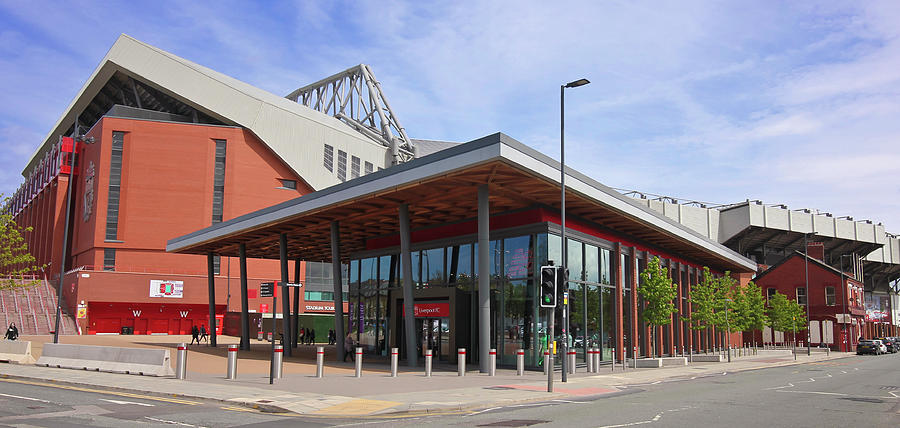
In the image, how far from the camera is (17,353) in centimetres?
2842

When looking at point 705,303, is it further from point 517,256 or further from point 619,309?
point 517,256

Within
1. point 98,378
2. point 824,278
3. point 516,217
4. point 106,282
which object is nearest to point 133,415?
point 98,378

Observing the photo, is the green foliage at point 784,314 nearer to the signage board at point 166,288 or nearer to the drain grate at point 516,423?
the drain grate at point 516,423

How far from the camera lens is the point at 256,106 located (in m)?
78.5

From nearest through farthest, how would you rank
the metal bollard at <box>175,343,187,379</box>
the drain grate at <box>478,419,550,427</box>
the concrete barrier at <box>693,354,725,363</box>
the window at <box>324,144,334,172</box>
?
the drain grate at <box>478,419,550,427</box>, the metal bollard at <box>175,343,187,379</box>, the concrete barrier at <box>693,354,725,363</box>, the window at <box>324,144,334,172</box>

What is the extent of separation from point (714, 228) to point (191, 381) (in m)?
92.7

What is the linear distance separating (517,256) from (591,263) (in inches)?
209

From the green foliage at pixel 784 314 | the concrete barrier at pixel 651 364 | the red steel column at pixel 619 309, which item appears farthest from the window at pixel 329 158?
the concrete barrier at pixel 651 364

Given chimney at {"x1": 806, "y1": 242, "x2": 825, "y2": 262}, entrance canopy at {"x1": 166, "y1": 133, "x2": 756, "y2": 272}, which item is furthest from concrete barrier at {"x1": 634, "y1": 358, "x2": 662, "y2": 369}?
chimney at {"x1": 806, "y1": 242, "x2": 825, "y2": 262}

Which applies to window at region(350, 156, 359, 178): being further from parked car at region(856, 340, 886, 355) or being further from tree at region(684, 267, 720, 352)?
parked car at region(856, 340, 886, 355)

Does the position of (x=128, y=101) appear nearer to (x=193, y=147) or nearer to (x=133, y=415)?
(x=193, y=147)

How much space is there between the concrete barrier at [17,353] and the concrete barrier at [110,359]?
1.68m

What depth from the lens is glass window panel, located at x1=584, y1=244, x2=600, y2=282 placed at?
108 ft

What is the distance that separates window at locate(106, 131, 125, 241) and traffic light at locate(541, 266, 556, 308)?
6494 cm
